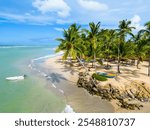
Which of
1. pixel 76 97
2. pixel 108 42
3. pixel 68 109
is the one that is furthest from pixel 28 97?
pixel 108 42

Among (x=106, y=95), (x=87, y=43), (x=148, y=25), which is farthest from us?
(x=87, y=43)

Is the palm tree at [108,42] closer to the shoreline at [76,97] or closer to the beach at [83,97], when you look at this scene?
the shoreline at [76,97]

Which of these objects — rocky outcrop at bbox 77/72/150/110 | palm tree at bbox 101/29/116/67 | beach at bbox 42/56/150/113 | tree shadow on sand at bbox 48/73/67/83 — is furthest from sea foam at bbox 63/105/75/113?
palm tree at bbox 101/29/116/67

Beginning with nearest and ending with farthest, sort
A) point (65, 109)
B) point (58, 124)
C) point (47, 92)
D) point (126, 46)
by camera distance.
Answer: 1. point (58, 124)
2. point (65, 109)
3. point (47, 92)
4. point (126, 46)

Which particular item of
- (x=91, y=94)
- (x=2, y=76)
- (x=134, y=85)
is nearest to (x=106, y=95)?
(x=91, y=94)

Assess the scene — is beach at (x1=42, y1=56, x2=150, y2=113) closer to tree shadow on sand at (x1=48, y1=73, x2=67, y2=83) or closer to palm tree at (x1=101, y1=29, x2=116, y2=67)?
tree shadow on sand at (x1=48, y1=73, x2=67, y2=83)

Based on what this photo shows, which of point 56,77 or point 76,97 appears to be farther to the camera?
point 56,77

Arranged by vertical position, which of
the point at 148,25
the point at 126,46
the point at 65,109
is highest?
the point at 148,25

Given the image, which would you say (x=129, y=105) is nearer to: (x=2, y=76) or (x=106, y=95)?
(x=106, y=95)

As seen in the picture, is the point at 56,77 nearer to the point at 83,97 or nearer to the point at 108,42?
the point at 83,97

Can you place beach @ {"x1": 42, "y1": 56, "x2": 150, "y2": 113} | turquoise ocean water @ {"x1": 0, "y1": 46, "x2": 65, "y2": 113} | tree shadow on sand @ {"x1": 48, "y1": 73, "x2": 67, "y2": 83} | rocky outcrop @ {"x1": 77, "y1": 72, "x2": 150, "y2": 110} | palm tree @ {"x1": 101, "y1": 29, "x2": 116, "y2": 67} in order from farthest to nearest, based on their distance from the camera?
palm tree @ {"x1": 101, "y1": 29, "x2": 116, "y2": 67} → tree shadow on sand @ {"x1": 48, "y1": 73, "x2": 67, "y2": 83} → rocky outcrop @ {"x1": 77, "y1": 72, "x2": 150, "y2": 110} → turquoise ocean water @ {"x1": 0, "y1": 46, "x2": 65, "y2": 113} → beach @ {"x1": 42, "y1": 56, "x2": 150, "y2": 113}

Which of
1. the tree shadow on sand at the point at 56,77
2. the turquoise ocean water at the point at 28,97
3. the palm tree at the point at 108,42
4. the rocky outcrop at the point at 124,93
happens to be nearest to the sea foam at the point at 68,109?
the turquoise ocean water at the point at 28,97
